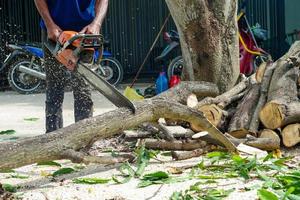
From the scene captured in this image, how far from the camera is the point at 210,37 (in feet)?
20.7

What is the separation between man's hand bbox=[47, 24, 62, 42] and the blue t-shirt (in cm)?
34

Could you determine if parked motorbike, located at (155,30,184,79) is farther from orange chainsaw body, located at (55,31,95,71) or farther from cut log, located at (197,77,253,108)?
orange chainsaw body, located at (55,31,95,71)

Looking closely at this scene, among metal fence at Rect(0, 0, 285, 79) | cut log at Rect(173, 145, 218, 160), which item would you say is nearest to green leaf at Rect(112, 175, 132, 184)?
cut log at Rect(173, 145, 218, 160)

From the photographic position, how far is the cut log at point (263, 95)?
17.4ft

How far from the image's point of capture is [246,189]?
12.4 feet

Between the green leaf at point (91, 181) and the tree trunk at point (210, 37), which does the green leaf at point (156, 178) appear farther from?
the tree trunk at point (210, 37)

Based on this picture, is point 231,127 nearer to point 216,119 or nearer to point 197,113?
point 216,119

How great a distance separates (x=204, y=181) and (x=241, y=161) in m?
0.45

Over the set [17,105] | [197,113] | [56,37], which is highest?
[56,37]

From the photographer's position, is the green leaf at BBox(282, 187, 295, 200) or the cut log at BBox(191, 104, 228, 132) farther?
the cut log at BBox(191, 104, 228, 132)

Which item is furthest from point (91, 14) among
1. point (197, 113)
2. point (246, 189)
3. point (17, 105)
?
point (17, 105)

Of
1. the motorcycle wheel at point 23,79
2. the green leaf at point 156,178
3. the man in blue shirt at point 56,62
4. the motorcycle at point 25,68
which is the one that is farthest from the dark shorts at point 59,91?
the motorcycle wheel at point 23,79

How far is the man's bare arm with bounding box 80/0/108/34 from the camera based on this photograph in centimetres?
483

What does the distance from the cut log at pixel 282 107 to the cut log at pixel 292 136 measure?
2.3 inches
